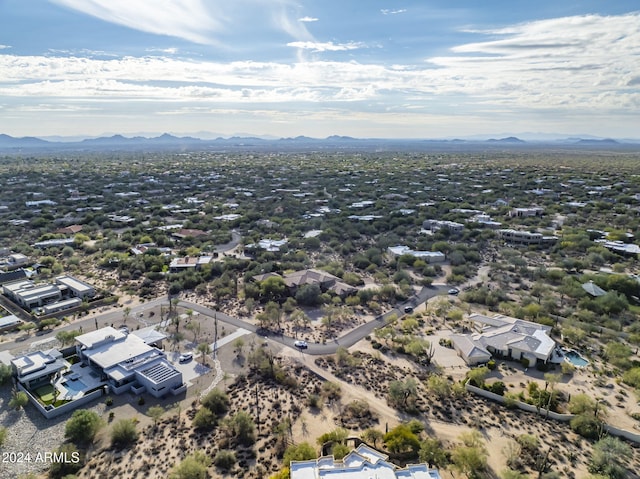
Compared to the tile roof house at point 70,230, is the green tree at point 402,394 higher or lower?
higher

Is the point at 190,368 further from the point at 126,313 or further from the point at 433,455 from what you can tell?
the point at 433,455

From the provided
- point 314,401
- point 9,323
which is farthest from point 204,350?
point 9,323

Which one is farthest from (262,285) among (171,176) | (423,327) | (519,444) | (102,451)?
(171,176)

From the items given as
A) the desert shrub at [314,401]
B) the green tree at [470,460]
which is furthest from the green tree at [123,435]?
the green tree at [470,460]

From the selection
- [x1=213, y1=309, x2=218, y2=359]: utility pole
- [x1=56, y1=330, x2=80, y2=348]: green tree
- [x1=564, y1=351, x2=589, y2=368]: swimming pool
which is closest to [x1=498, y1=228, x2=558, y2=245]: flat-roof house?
[x1=564, y1=351, x2=589, y2=368]: swimming pool

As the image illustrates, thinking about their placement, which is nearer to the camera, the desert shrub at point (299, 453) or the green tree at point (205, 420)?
the desert shrub at point (299, 453)

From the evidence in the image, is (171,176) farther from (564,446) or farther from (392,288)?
(564,446)

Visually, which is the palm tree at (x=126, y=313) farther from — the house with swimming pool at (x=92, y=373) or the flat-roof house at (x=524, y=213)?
the flat-roof house at (x=524, y=213)

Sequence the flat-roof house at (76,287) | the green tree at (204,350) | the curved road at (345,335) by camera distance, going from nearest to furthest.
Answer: the green tree at (204,350), the curved road at (345,335), the flat-roof house at (76,287)
